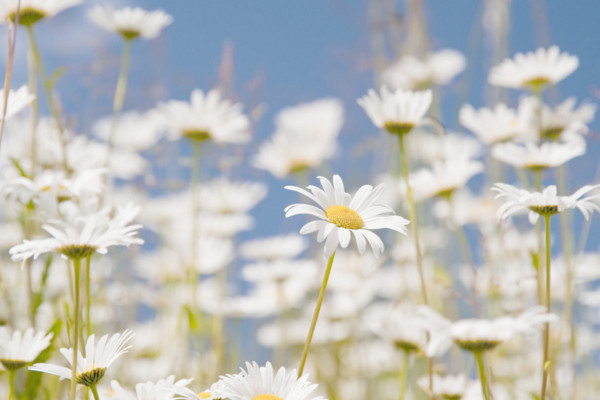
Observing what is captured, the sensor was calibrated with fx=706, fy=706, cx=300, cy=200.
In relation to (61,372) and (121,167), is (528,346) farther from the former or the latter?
(61,372)

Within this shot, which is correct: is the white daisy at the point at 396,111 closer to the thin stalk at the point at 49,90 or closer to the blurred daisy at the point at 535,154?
the blurred daisy at the point at 535,154

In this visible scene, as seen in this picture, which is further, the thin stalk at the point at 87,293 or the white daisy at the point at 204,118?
the white daisy at the point at 204,118

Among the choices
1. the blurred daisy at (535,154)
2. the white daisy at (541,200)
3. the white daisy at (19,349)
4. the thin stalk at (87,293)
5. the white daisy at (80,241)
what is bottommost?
the white daisy at (19,349)

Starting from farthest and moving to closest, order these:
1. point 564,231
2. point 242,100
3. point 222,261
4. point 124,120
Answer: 1. point 124,120
2. point 222,261
3. point 242,100
4. point 564,231

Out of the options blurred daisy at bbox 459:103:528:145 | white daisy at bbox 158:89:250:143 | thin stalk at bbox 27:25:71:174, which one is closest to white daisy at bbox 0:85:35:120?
thin stalk at bbox 27:25:71:174

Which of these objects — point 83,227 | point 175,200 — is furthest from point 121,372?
point 175,200

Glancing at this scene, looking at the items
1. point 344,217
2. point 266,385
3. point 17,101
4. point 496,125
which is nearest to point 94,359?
point 266,385

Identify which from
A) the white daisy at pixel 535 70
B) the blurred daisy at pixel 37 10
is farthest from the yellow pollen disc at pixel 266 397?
the white daisy at pixel 535 70
